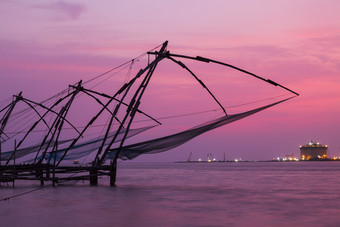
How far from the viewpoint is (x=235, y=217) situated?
1347cm

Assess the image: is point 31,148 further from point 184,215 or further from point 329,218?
point 329,218

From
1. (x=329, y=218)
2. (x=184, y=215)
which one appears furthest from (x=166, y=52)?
(x=329, y=218)

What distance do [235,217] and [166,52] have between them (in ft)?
20.4

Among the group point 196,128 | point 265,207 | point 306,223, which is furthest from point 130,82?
point 306,223

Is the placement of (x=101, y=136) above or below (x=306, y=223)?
above

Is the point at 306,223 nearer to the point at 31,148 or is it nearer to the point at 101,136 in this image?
the point at 101,136

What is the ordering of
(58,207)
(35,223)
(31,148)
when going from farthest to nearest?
(31,148) → (58,207) → (35,223)

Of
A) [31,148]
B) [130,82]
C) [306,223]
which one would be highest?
[130,82]

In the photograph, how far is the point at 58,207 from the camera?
15078mm

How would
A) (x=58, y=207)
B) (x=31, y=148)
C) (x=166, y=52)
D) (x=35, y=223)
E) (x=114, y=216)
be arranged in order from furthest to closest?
(x=31, y=148) < (x=166, y=52) < (x=58, y=207) < (x=114, y=216) < (x=35, y=223)

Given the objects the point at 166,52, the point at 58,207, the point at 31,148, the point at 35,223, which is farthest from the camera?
the point at 31,148

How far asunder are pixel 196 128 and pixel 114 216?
4121 millimetres

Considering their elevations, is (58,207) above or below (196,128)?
below

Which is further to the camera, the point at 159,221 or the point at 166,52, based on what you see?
the point at 166,52
